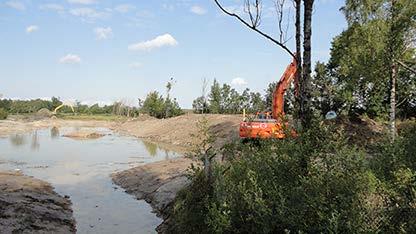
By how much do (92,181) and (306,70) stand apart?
15933mm

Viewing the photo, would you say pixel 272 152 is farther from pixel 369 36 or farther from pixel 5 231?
pixel 369 36

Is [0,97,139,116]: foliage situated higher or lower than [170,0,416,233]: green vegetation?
higher

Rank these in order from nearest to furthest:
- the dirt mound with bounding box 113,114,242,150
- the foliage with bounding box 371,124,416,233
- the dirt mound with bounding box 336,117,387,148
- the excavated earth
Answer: the foliage with bounding box 371,124,416,233, the excavated earth, the dirt mound with bounding box 336,117,387,148, the dirt mound with bounding box 113,114,242,150

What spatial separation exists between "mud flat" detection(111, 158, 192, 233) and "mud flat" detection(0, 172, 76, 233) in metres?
2.88

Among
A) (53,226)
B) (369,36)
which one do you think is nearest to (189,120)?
(369,36)

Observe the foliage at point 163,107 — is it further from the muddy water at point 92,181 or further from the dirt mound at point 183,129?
the muddy water at point 92,181

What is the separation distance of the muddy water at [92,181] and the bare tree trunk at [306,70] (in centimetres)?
711

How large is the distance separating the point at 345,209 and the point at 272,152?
2005 mm

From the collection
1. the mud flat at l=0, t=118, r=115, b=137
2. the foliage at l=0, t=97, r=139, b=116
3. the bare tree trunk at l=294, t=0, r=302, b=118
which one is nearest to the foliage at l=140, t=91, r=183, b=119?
the mud flat at l=0, t=118, r=115, b=137

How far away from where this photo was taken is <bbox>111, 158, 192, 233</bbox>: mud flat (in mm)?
14738

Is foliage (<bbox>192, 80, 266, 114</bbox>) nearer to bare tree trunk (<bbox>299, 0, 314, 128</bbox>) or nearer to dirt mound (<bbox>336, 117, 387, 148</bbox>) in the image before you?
dirt mound (<bbox>336, 117, 387, 148</bbox>)

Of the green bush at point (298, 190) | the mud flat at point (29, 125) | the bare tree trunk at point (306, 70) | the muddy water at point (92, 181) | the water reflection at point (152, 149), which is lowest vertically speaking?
the muddy water at point (92, 181)

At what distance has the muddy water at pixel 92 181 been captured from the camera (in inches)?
523

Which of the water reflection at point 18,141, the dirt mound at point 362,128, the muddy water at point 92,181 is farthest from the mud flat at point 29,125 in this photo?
the dirt mound at point 362,128
